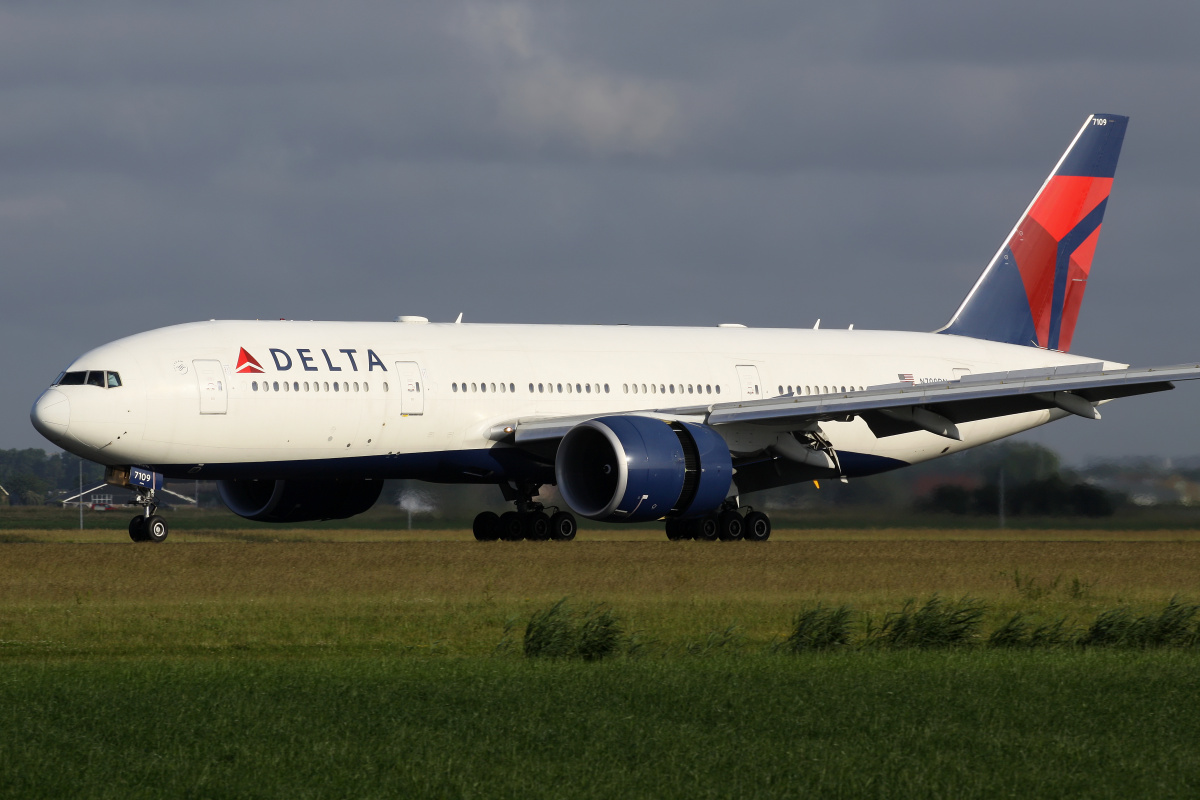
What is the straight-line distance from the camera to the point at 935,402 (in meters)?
23.7

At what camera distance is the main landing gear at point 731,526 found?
81.3 feet

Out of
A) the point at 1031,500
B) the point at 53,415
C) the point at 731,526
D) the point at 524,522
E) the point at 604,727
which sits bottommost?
the point at 604,727

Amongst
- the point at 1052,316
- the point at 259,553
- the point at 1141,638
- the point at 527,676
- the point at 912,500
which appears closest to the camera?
the point at 527,676

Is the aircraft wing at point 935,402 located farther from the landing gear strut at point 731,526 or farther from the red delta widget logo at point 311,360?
the red delta widget logo at point 311,360

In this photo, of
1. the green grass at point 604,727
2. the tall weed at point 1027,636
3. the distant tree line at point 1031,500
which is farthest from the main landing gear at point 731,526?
the green grass at point 604,727

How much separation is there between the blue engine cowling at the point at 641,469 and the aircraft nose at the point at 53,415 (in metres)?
6.77

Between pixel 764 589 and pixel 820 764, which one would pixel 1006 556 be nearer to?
pixel 764 589

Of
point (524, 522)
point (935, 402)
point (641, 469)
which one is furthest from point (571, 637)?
point (524, 522)

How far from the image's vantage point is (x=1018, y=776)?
7512mm

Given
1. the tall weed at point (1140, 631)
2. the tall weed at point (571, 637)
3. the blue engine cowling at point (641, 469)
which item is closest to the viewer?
the tall weed at point (571, 637)

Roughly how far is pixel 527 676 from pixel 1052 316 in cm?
2346

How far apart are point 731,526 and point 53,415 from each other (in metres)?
10.4

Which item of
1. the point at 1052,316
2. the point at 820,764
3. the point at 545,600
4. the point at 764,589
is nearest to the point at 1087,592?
the point at 764,589

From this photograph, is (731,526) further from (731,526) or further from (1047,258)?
(1047,258)
